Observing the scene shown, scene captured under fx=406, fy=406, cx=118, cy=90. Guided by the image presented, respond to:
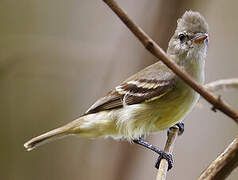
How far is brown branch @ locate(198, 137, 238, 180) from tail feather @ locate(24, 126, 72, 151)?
1.05 meters

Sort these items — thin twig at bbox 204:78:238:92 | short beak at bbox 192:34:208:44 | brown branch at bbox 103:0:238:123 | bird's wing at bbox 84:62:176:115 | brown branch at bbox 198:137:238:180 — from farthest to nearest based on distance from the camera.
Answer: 1. bird's wing at bbox 84:62:176:115
2. short beak at bbox 192:34:208:44
3. thin twig at bbox 204:78:238:92
4. brown branch at bbox 198:137:238:180
5. brown branch at bbox 103:0:238:123

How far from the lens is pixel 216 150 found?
2910mm

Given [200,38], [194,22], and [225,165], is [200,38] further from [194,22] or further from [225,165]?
[225,165]

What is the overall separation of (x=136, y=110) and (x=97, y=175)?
2.93ft

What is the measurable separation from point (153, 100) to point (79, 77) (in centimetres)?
121

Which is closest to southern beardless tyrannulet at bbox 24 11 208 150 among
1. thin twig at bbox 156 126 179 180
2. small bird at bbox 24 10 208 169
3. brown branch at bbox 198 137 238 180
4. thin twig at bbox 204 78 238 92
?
small bird at bbox 24 10 208 169

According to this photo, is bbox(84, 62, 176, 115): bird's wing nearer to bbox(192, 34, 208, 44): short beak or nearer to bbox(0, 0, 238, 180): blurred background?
bbox(192, 34, 208, 44): short beak

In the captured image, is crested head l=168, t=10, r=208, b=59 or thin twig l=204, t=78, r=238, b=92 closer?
thin twig l=204, t=78, r=238, b=92

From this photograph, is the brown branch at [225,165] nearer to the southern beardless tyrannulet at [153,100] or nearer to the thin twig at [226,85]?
the thin twig at [226,85]

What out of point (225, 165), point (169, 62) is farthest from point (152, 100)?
point (169, 62)

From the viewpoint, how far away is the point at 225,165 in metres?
0.98

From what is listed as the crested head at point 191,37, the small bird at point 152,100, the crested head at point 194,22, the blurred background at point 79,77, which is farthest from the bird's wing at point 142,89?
the blurred background at point 79,77

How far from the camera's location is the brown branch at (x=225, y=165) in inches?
37.6

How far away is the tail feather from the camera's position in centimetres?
187
